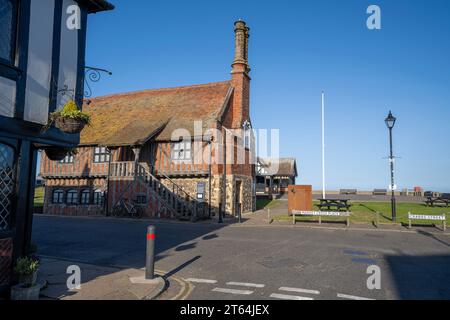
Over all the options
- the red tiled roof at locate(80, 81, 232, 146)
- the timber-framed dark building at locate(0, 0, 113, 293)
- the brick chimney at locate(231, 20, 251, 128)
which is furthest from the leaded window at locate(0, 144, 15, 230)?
the brick chimney at locate(231, 20, 251, 128)

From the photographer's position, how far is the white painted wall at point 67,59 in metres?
7.22

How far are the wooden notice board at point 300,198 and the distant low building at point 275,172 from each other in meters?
25.2

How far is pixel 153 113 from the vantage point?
25562 millimetres

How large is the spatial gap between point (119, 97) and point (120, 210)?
12.6m

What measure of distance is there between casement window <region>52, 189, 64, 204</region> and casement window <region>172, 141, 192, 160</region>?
380 inches

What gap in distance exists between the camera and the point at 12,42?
6.12 meters

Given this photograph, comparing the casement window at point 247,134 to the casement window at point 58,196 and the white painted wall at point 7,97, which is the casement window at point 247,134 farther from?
the white painted wall at point 7,97

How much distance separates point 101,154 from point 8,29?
18.9 m

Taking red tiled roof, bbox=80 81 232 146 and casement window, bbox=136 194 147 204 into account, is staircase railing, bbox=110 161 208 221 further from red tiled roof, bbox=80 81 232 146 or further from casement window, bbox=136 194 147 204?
red tiled roof, bbox=80 81 232 146

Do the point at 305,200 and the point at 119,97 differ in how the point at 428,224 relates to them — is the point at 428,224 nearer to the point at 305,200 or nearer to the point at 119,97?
the point at 305,200

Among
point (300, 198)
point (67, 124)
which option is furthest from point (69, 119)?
point (300, 198)

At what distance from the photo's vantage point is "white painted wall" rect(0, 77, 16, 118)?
5742mm

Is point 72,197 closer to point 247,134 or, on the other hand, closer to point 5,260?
point 247,134
